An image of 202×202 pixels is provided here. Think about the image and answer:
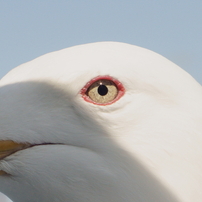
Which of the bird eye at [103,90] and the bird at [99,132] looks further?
the bird eye at [103,90]

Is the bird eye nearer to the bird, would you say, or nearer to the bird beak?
the bird

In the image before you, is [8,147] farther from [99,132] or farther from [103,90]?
[103,90]

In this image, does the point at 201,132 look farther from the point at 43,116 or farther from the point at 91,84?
the point at 43,116

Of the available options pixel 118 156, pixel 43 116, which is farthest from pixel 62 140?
pixel 118 156

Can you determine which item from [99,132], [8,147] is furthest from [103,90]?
[8,147]

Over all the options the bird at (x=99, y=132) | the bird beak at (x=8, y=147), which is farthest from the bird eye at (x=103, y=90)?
the bird beak at (x=8, y=147)

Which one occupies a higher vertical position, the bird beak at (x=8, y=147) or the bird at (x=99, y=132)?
the bird at (x=99, y=132)

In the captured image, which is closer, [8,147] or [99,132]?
[8,147]

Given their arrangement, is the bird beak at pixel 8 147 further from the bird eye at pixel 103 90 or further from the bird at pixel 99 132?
the bird eye at pixel 103 90
